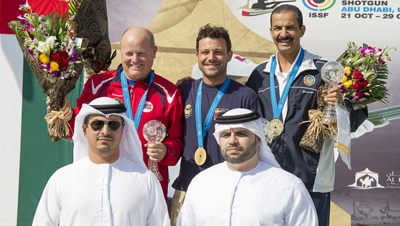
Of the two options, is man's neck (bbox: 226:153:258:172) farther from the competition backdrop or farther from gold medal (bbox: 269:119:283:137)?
the competition backdrop

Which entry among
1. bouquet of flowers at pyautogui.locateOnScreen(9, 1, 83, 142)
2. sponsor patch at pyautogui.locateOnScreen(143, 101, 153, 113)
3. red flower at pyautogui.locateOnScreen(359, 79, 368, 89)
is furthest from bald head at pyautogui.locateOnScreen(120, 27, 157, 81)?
red flower at pyautogui.locateOnScreen(359, 79, 368, 89)

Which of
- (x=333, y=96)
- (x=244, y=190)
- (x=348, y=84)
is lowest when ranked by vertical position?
(x=244, y=190)

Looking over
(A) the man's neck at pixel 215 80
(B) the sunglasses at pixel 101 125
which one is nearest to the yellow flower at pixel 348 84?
(A) the man's neck at pixel 215 80

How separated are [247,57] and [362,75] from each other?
1.84 metres

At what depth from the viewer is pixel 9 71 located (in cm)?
623

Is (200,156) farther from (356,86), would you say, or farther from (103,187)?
(356,86)

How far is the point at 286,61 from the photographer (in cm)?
478

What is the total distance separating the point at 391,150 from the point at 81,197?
398 cm

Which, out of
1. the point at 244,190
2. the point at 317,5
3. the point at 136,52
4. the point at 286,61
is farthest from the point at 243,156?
the point at 317,5

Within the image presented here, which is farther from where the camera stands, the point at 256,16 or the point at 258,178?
the point at 256,16

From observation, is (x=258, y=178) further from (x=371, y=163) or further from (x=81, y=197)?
(x=371, y=163)

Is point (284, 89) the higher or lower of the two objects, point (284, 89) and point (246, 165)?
the higher

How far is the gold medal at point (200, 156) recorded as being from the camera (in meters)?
4.39

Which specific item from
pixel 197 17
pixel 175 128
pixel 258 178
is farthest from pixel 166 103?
pixel 197 17
